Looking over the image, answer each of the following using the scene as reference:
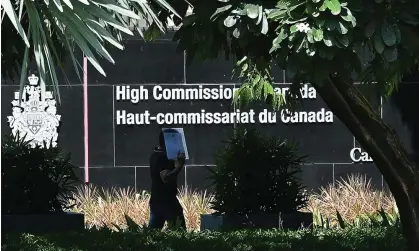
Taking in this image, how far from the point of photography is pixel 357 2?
4.64 m

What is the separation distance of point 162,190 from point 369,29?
618cm

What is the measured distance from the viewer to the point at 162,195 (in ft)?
34.9

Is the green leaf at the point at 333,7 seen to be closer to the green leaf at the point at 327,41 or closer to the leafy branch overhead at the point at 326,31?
the leafy branch overhead at the point at 326,31

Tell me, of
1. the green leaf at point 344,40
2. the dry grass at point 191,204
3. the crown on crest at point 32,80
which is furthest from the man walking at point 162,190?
the green leaf at point 344,40

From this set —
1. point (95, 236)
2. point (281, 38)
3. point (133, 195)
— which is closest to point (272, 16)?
point (281, 38)

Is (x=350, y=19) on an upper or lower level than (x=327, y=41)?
upper

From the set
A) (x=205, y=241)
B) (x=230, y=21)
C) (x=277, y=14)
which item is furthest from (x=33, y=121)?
(x=277, y=14)

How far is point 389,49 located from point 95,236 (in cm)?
480

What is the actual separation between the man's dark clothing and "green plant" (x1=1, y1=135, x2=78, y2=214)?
98 centimetres

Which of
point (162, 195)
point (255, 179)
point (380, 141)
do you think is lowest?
point (162, 195)

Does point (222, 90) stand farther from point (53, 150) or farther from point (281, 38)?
point (281, 38)

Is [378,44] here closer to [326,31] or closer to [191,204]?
[326,31]

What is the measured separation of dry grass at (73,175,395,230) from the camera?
13.6 metres

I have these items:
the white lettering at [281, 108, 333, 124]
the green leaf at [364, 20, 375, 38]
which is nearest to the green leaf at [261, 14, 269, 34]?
the green leaf at [364, 20, 375, 38]
